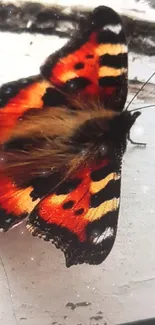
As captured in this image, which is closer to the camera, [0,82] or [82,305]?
[0,82]

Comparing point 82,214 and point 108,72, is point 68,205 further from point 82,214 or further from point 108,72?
point 108,72

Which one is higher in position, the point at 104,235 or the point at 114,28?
the point at 114,28

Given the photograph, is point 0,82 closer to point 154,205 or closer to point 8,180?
point 8,180

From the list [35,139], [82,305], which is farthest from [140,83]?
[82,305]

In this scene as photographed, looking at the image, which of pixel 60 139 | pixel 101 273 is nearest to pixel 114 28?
pixel 60 139

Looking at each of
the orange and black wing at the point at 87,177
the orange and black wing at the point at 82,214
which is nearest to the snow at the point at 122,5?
the orange and black wing at the point at 87,177

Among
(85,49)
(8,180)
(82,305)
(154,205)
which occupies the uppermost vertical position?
(85,49)
